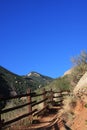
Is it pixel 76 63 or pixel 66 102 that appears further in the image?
pixel 76 63

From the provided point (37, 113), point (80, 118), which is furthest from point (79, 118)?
point (37, 113)

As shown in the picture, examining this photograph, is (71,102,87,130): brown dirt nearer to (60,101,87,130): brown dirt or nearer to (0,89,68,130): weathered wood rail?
(60,101,87,130): brown dirt

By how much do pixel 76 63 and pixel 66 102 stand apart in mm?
22688

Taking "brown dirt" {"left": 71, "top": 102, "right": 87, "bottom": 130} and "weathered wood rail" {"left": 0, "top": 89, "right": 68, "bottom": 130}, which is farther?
"brown dirt" {"left": 71, "top": 102, "right": 87, "bottom": 130}

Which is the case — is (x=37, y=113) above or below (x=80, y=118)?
above

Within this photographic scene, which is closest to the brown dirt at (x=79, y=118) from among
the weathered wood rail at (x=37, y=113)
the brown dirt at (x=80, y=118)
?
the brown dirt at (x=80, y=118)

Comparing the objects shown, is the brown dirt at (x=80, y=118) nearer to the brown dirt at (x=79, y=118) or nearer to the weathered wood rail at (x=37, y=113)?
the brown dirt at (x=79, y=118)

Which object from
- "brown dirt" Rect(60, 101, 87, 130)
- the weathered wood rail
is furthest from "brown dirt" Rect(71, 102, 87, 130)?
the weathered wood rail

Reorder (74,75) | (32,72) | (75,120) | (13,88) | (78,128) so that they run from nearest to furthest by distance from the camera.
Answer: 1. (78,128)
2. (75,120)
3. (74,75)
4. (13,88)
5. (32,72)

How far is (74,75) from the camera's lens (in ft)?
143

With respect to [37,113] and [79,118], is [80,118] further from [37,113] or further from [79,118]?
[37,113]

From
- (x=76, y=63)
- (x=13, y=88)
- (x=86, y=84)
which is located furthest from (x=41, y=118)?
(x=13, y=88)

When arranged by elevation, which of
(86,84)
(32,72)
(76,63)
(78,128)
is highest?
(32,72)

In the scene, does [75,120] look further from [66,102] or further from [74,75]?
[74,75]
